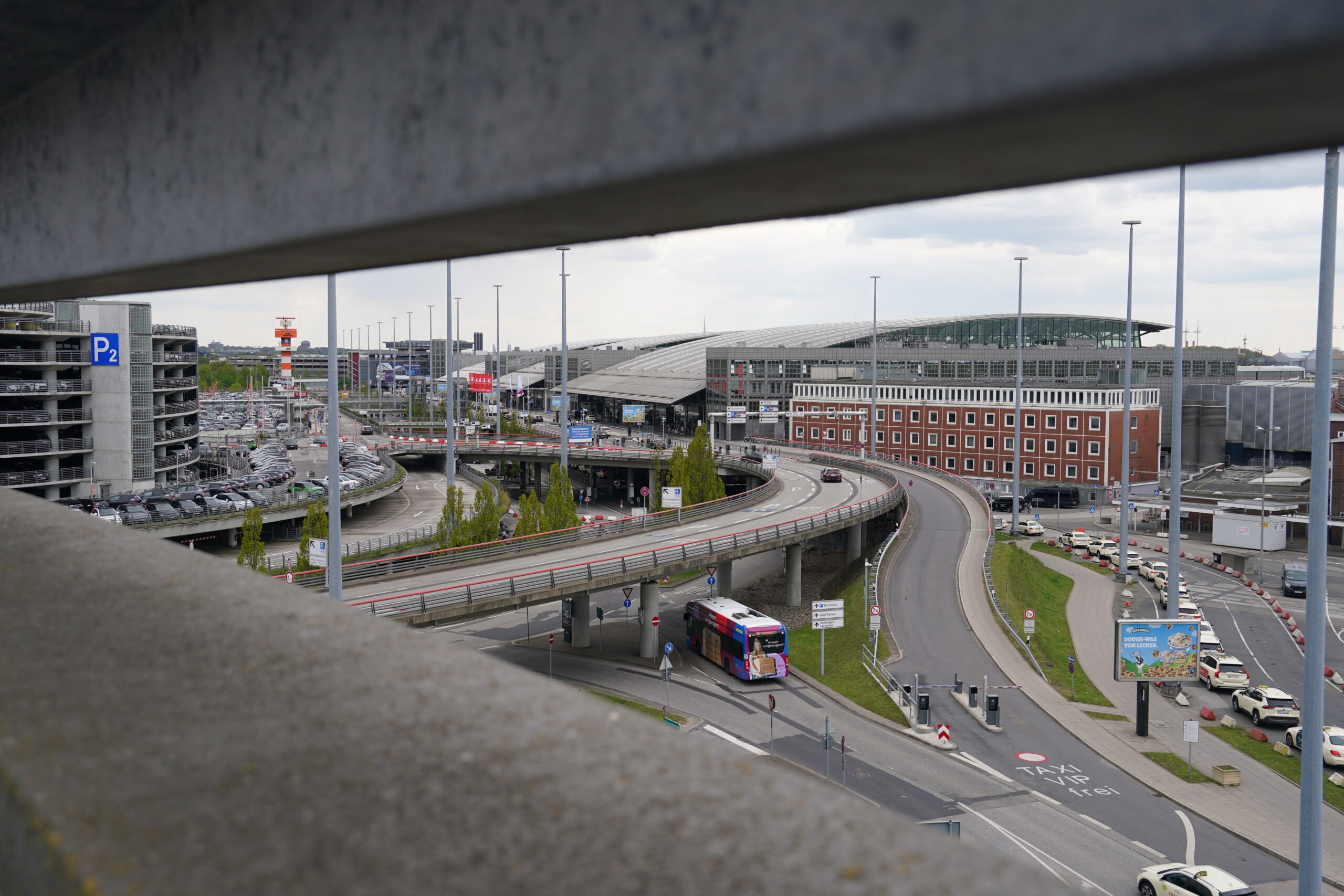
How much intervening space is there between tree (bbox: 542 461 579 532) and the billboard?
72.3 ft

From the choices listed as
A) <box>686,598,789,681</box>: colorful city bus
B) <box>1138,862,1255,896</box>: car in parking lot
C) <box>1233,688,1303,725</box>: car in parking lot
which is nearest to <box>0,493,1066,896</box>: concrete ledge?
<box>1138,862,1255,896</box>: car in parking lot

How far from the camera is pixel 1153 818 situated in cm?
1995

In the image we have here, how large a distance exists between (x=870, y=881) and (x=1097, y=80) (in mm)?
1505

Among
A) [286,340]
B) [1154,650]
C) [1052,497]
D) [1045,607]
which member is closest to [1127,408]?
[1045,607]

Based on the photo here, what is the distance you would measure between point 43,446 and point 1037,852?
53159 millimetres

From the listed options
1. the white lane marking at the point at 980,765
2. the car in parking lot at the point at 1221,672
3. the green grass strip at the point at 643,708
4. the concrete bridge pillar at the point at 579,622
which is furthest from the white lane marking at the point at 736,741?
the car in parking lot at the point at 1221,672

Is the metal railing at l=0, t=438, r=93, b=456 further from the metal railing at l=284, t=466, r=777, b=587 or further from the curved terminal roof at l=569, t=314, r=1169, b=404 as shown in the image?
the curved terminal roof at l=569, t=314, r=1169, b=404

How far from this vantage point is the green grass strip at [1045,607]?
95.9 feet

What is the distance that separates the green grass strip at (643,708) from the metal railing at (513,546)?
6843 mm

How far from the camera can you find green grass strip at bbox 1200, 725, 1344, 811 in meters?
22.0

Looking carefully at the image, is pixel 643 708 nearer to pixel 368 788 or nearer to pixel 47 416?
pixel 368 788

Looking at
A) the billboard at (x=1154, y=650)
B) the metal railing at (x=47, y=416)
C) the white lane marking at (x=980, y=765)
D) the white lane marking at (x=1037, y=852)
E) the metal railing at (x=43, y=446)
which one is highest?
the metal railing at (x=47, y=416)

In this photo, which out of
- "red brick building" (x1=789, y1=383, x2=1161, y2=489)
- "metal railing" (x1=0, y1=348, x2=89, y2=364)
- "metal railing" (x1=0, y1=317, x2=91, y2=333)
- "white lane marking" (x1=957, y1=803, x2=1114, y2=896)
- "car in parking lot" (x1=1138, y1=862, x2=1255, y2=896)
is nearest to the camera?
"car in parking lot" (x1=1138, y1=862, x2=1255, y2=896)

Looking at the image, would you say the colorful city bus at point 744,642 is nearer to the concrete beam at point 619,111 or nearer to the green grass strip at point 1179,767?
the green grass strip at point 1179,767
